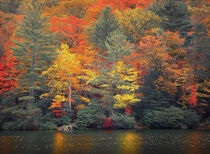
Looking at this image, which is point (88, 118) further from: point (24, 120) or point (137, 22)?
point (137, 22)

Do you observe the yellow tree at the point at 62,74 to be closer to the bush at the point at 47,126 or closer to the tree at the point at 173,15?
the bush at the point at 47,126

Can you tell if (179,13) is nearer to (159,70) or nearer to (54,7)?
(159,70)

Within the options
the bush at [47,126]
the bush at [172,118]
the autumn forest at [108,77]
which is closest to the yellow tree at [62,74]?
the autumn forest at [108,77]

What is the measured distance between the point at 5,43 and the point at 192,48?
26390 mm

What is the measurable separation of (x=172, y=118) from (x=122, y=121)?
6.11 metres

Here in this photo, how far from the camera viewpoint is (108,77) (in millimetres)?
33656

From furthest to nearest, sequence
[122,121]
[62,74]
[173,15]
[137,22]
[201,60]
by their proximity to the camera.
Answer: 1. [173,15]
2. [137,22]
3. [201,60]
4. [62,74]
5. [122,121]

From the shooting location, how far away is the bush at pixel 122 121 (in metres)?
32.7

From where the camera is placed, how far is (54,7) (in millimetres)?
51875

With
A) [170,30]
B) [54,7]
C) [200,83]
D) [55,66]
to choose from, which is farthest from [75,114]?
[54,7]

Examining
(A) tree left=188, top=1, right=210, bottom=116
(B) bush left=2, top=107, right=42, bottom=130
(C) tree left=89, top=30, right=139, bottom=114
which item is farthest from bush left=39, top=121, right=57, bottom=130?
(A) tree left=188, top=1, right=210, bottom=116

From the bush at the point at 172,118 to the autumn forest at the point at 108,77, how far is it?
119 mm

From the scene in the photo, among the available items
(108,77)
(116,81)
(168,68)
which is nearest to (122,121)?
(116,81)

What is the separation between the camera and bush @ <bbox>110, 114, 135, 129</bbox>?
3266 centimetres
